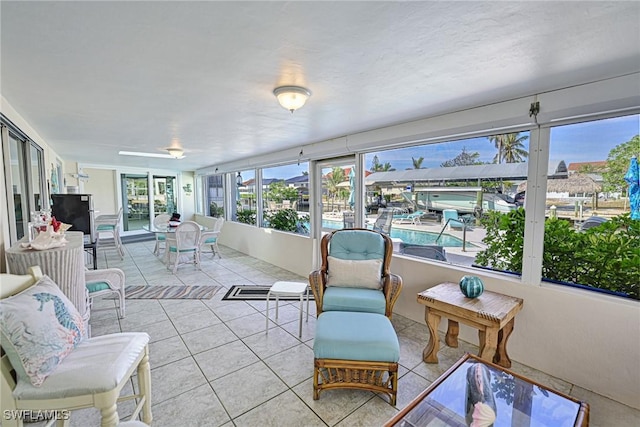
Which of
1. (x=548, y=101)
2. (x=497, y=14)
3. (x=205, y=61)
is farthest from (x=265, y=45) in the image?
(x=548, y=101)

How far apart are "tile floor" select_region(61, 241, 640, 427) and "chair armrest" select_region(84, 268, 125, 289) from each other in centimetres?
47

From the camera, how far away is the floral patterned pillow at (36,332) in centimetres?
126

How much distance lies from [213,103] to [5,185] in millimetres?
1758

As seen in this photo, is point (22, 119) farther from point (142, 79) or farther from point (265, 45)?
point (265, 45)

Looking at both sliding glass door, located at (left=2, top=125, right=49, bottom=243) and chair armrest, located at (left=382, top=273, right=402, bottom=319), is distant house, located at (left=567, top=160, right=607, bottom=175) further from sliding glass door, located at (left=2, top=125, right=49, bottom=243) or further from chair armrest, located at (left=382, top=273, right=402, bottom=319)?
sliding glass door, located at (left=2, top=125, right=49, bottom=243)

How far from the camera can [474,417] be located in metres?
1.44

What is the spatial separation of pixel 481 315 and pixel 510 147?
154 cm

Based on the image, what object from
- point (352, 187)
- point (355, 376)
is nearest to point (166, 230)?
point (352, 187)

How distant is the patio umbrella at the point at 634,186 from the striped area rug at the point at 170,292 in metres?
4.34

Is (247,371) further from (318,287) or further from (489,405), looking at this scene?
(489,405)

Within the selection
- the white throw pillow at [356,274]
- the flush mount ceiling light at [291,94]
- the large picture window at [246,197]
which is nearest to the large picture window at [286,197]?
the large picture window at [246,197]

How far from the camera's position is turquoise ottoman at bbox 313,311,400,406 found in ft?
6.10

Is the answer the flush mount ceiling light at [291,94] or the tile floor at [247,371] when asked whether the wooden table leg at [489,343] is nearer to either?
the tile floor at [247,371]

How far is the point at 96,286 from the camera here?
2.85 m
